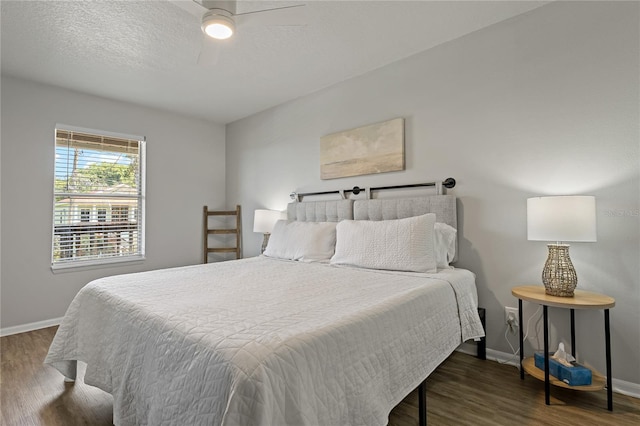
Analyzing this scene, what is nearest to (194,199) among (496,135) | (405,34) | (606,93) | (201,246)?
(201,246)

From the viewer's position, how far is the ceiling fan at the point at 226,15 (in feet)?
5.51

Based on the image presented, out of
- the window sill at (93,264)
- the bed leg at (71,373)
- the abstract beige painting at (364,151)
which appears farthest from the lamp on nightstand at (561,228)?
the window sill at (93,264)

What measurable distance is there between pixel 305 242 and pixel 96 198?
9.00 feet

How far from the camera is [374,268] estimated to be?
2307 mm

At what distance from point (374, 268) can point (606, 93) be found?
1881 mm

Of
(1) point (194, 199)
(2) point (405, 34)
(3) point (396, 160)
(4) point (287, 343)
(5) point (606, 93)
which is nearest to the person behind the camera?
(4) point (287, 343)

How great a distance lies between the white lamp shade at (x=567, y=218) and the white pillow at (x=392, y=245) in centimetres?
66

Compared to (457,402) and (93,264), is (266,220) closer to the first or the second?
(93,264)

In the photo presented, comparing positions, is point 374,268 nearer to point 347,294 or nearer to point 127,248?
point 347,294

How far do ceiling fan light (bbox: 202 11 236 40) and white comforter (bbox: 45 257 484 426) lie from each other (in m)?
1.50

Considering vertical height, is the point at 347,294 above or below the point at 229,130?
below

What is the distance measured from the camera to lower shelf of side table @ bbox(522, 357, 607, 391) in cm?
172

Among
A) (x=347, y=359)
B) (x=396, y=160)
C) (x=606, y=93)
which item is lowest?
(x=347, y=359)

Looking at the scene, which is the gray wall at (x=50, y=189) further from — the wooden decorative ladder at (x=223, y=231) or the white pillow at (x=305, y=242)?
the white pillow at (x=305, y=242)
